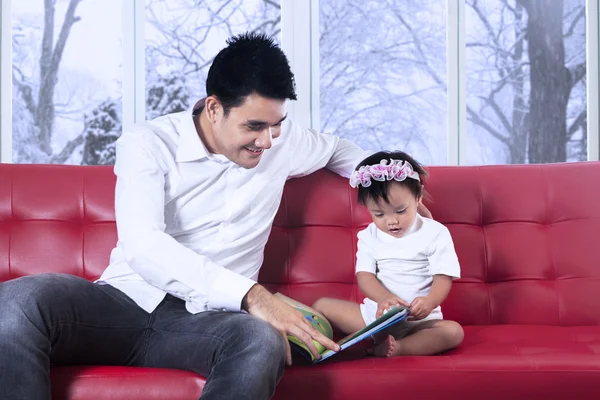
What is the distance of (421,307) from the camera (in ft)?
6.25

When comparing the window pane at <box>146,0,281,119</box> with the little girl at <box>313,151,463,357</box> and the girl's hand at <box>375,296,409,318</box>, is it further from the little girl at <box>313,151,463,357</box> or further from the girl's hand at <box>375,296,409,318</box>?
the girl's hand at <box>375,296,409,318</box>

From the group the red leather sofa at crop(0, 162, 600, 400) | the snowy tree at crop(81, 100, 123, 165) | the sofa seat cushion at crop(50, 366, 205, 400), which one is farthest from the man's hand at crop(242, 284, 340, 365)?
the snowy tree at crop(81, 100, 123, 165)

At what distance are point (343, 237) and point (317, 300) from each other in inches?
8.8

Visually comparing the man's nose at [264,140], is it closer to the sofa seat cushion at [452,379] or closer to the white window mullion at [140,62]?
the sofa seat cushion at [452,379]

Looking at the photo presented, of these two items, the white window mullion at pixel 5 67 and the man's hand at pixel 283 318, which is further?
the white window mullion at pixel 5 67

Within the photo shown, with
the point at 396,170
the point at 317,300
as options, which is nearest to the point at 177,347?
the point at 317,300

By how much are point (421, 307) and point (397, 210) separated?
0.91 feet

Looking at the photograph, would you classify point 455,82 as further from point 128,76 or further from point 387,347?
point 387,347

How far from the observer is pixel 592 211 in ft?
7.50

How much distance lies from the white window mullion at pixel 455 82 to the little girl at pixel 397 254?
1598mm

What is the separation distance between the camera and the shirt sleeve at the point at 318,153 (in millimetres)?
2139

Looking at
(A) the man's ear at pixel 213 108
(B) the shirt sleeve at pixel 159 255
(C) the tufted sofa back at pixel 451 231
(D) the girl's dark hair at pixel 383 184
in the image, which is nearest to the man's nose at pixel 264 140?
(A) the man's ear at pixel 213 108

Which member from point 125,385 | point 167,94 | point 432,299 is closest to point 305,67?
point 167,94

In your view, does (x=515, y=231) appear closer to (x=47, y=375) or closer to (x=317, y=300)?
(x=317, y=300)
